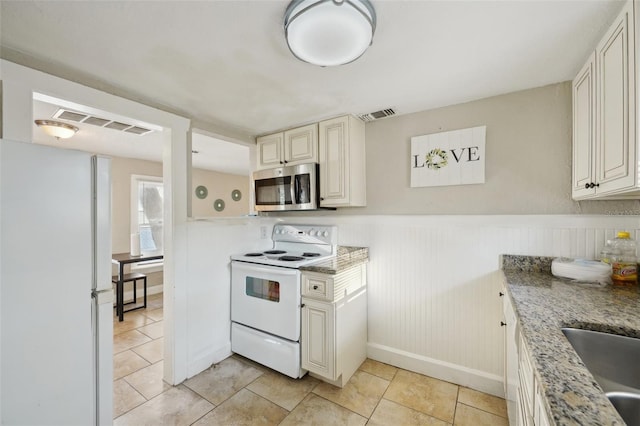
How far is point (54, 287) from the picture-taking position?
3.23 feet

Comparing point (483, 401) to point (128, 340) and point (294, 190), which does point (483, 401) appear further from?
point (128, 340)

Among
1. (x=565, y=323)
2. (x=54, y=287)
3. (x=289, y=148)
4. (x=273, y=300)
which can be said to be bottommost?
(x=273, y=300)

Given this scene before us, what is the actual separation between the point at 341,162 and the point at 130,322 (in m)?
3.14

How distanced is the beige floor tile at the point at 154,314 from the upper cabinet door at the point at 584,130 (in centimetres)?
415

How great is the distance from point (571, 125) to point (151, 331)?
4.12 meters

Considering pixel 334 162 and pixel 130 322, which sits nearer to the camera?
pixel 334 162

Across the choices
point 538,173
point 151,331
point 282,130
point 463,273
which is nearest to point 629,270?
point 538,173

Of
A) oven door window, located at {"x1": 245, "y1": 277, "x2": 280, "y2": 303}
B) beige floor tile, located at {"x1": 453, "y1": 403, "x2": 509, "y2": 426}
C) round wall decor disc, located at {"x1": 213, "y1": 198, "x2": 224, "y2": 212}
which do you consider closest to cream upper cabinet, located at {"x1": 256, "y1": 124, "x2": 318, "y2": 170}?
oven door window, located at {"x1": 245, "y1": 277, "x2": 280, "y2": 303}

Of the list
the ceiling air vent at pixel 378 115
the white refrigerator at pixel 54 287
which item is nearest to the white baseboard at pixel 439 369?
the white refrigerator at pixel 54 287

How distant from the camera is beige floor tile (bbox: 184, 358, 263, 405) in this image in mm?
1888

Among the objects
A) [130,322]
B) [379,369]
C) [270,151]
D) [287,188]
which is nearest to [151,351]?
[130,322]

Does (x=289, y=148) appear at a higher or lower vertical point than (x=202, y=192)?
higher

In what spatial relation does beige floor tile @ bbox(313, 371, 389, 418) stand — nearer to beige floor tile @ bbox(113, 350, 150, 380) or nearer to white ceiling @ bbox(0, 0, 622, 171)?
beige floor tile @ bbox(113, 350, 150, 380)

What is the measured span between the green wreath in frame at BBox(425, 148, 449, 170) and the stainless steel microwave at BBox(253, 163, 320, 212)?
36.8 inches
